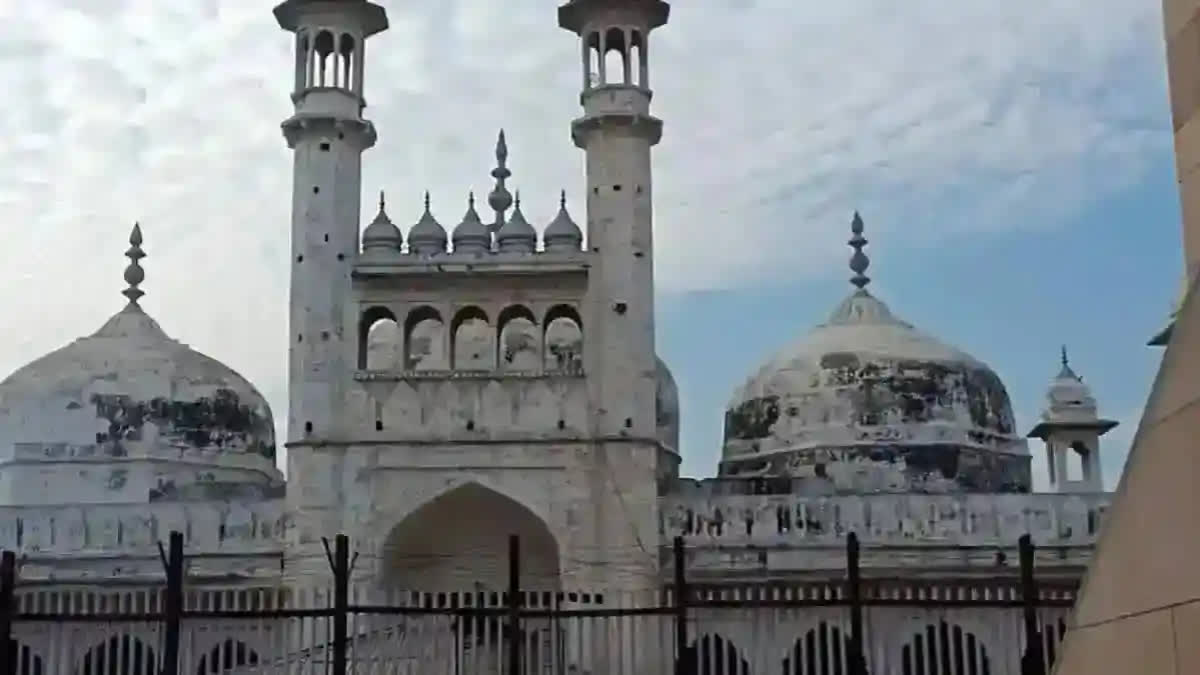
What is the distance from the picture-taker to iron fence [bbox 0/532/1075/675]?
426 inches

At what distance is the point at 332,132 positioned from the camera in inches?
747

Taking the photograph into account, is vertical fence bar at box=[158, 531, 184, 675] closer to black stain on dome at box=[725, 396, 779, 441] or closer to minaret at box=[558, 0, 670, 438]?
minaret at box=[558, 0, 670, 438]

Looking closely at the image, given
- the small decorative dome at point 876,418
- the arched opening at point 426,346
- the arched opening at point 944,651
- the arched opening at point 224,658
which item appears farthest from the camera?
the small decorative dome at point 876,418

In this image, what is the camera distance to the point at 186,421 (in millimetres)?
23938

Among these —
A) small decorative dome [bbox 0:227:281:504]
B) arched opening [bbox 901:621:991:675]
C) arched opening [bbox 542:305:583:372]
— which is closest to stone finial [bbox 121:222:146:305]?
small decorative dome [bbox 0:227:281:504]

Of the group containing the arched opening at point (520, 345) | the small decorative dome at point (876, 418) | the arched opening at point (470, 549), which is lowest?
the arched opening at point (470, 549)

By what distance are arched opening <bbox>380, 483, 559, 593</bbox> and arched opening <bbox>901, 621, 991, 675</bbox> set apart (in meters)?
4.59

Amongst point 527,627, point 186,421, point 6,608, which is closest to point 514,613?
Answer: point 527,627

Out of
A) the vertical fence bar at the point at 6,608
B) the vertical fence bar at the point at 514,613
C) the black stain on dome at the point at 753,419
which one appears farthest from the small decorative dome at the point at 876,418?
the vertical fence bar at the point at 6,608

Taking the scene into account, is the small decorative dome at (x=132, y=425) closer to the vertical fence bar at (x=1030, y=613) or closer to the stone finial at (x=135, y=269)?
the stone finial at (x=135, y=269)

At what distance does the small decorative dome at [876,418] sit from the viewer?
2256 centimetres

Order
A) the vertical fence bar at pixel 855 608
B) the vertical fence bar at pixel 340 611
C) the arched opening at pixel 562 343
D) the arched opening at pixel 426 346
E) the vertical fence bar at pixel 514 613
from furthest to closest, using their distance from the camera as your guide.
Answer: the arched opening at pixel 562 343 → the arched opening at pixel 426 346 → the vertical fence bar at pixel 855 608 → the vertical fence bar at pixel 514 613 → the vertical fence bar at pixel 340 611

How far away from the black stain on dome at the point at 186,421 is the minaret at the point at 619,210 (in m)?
8.29

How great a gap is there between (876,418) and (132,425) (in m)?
11.6
